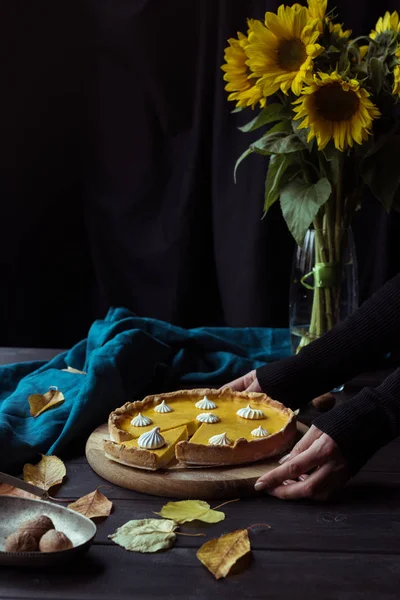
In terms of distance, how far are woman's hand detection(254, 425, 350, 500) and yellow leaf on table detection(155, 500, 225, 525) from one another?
0.08 m

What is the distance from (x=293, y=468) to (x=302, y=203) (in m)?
0.62

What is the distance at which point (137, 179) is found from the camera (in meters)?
2.39

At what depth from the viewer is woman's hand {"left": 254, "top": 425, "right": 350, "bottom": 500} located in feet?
3.72

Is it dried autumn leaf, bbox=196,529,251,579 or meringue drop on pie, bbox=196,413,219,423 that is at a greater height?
meringue drop on pie, bbox=196,413,219,423

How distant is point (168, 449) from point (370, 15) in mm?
1486

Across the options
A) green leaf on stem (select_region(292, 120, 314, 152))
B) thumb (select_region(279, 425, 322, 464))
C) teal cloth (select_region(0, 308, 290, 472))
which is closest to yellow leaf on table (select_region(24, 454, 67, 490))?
teal cloth (select_region(0, 308, 290, 472))

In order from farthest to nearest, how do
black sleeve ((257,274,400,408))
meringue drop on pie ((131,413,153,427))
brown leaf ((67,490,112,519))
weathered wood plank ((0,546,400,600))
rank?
black sleeve ((257,274,400,408)) < meringue drop on pie ((131,413,153,427)) < brown leaf ((67,490,112,519)) < weathered wood plank ((0,546,400,600))

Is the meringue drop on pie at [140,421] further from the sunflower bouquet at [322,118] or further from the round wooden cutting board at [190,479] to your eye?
the sunflower bouquet at [322,118]

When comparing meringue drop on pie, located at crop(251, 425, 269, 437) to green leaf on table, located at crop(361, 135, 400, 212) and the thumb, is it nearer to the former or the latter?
the thumb

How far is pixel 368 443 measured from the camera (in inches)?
46.2

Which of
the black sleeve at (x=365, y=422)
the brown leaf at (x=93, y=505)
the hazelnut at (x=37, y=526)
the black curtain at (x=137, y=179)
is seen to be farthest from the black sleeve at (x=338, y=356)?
the black curtain at (x=137, y=179)

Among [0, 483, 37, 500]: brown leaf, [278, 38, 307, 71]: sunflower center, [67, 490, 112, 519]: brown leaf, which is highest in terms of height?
[278, 38, 307, 71]: sunflower center

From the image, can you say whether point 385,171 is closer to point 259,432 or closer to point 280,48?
point 280,48

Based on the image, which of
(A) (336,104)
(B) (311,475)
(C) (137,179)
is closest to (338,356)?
(B) (311,475)
